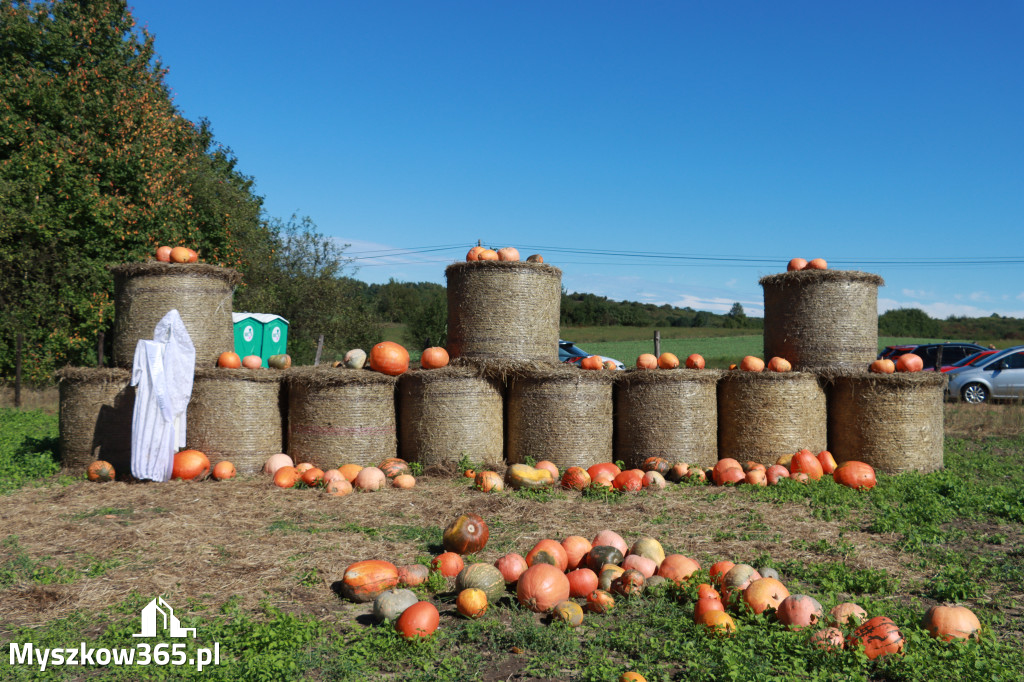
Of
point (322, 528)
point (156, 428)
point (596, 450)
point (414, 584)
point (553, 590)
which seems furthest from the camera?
point (596, 450)

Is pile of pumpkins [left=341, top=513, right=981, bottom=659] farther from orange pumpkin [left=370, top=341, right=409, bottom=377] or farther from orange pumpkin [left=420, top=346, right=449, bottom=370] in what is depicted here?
orange pumpkin [left=370, top=341, right=409, bottom=377]

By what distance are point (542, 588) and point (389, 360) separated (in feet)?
16.1

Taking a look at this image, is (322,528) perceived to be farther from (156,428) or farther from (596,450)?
(596,450)

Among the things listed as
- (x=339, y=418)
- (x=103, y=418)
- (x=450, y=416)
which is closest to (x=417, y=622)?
(x=450, y=416)

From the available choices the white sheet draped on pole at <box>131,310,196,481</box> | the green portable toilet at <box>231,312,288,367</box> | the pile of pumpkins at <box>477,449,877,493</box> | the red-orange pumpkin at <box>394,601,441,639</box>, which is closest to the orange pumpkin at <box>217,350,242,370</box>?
the white sheet draped on pole at <box>131,310,196,481</box>

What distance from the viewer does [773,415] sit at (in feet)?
26.8

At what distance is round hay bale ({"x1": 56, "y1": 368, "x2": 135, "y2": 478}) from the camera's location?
26.8ft

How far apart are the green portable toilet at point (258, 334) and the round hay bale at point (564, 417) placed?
35.0ft

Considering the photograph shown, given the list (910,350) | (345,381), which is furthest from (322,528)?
(910,350)

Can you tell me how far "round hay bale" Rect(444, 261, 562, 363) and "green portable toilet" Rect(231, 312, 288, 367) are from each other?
390 inches

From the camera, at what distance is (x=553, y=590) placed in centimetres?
405

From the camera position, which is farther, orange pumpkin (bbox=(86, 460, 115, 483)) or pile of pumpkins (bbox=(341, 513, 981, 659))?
orange pumpkin (bbox=(86, 460, 115, 483))

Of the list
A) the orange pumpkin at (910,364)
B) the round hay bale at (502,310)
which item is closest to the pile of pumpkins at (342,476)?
the round hay bale at (502,310)

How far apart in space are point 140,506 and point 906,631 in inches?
254
